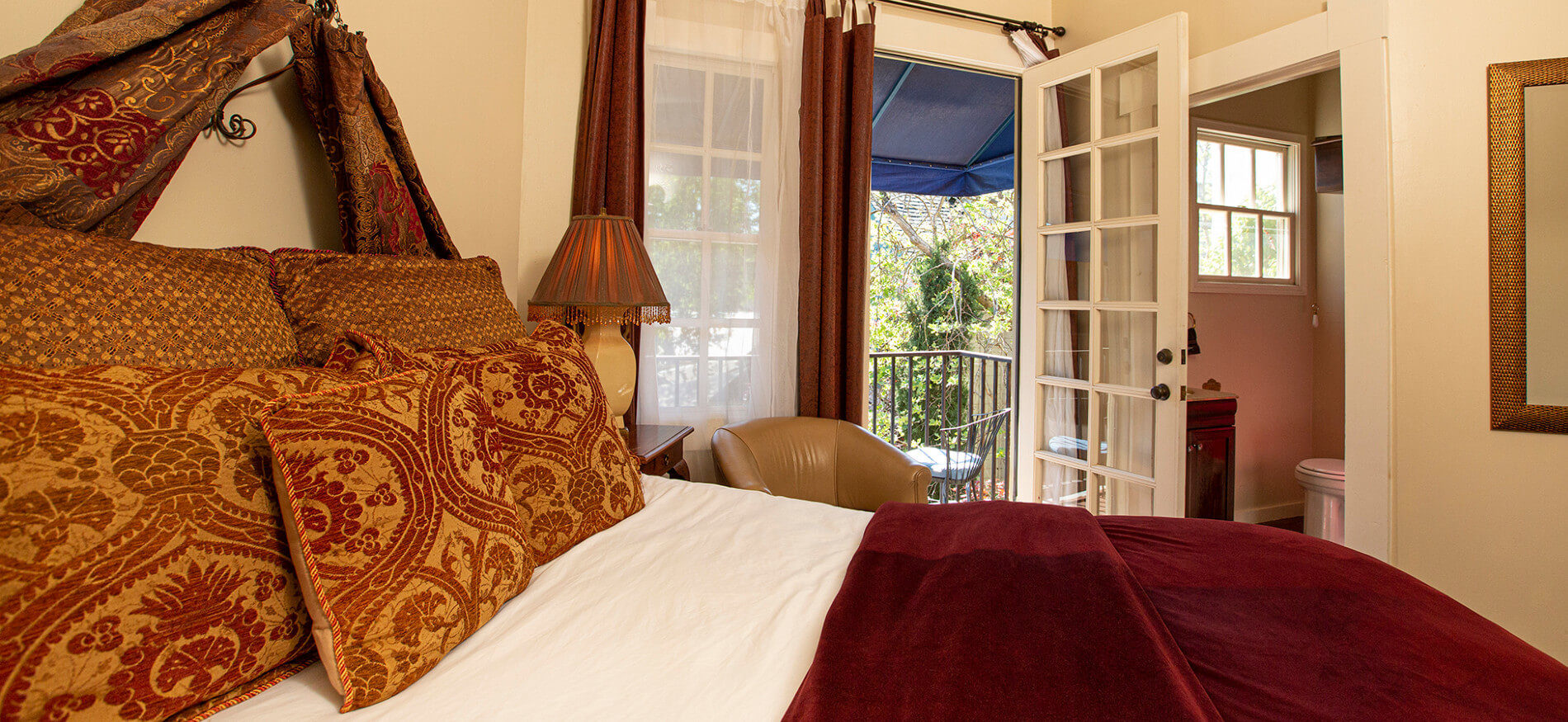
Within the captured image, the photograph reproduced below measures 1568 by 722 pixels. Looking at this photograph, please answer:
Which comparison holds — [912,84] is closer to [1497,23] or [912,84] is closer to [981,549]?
[1497,23]

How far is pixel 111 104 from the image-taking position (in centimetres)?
96

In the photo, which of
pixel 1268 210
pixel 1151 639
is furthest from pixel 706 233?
pixel 1268 210

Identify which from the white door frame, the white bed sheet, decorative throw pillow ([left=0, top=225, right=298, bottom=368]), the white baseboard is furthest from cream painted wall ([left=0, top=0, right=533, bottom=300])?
the white baseboard

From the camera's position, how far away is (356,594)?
72cm

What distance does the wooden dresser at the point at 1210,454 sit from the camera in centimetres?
296

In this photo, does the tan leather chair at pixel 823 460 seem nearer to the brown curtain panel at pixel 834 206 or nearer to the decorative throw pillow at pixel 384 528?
the brown curtain panel at pixel 834 206

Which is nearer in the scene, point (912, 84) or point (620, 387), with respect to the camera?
point (620, 387)

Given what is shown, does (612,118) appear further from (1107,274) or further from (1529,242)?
(1529,242)

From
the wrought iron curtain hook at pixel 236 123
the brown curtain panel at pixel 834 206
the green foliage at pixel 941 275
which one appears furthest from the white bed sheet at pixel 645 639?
the green foliage at pixel 941 275

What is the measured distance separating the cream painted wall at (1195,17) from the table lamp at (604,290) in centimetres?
234

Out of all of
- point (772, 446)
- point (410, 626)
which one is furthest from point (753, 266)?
point (410, 626)

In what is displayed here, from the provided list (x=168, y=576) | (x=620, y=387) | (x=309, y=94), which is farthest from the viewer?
(x=620, y=387)

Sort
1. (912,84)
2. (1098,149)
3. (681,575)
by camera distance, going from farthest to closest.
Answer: (912,84) < (1098,149) < (681,575)

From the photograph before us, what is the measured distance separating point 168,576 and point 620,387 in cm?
143
